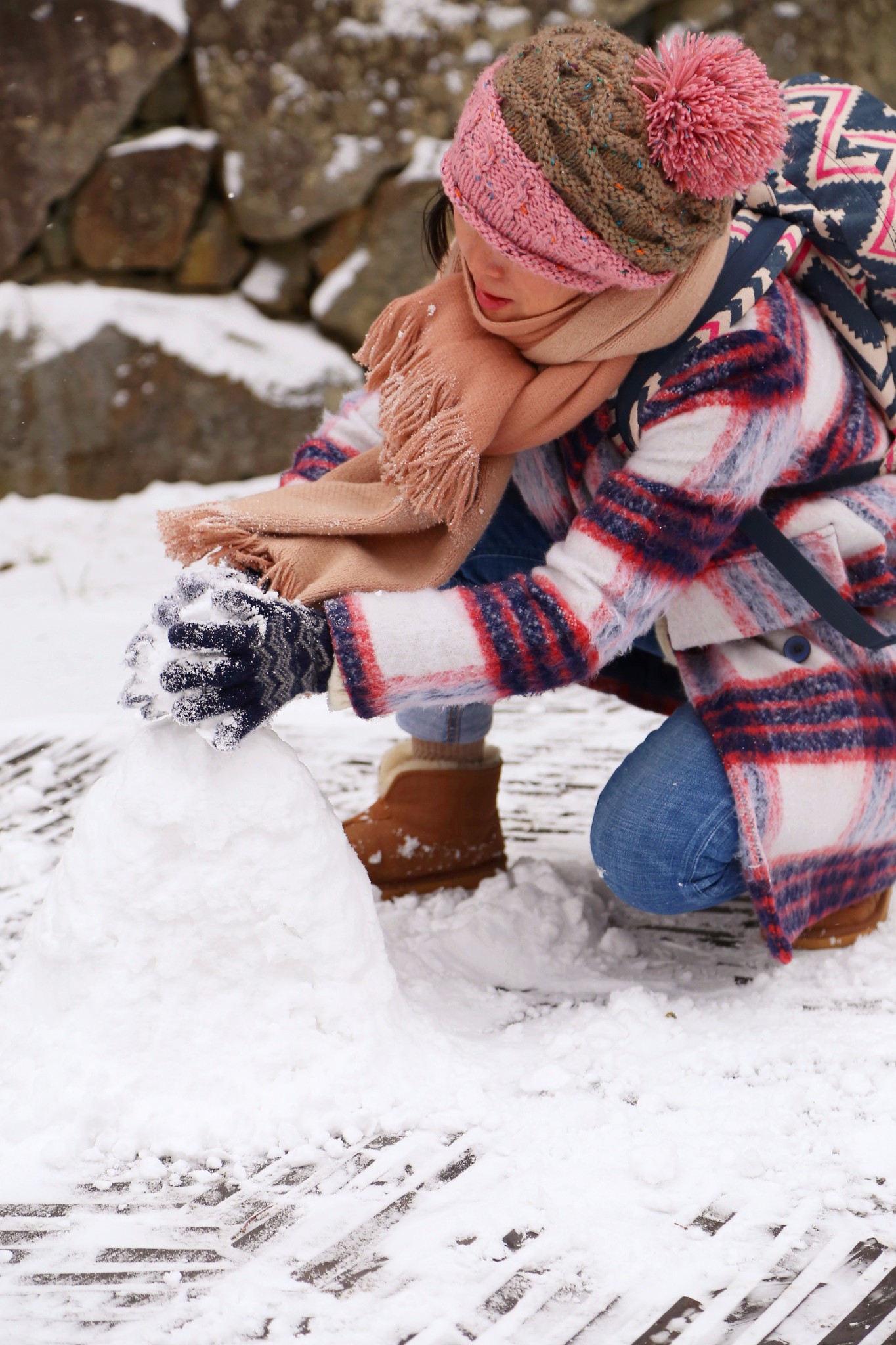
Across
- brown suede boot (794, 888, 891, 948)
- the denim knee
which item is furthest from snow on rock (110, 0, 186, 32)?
brown suede boot (794, 888, 891, 948)

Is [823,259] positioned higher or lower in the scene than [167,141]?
higher

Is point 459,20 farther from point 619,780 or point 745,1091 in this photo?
point 745,1091

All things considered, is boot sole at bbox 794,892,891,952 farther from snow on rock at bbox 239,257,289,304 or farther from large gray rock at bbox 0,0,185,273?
large gray rock at bbox 0,0,185,273

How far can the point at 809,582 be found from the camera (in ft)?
4.83

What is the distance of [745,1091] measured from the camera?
4.44ft

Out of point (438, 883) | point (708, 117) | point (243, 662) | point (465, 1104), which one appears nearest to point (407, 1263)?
point (465, 1104)

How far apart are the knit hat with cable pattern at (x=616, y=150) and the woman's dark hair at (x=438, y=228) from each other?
26 centimetres

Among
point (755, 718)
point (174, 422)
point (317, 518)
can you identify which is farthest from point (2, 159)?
point (755, 718)

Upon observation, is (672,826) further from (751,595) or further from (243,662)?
(243,662)

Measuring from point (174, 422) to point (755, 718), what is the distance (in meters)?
2.76

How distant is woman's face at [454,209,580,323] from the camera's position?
1339 mm

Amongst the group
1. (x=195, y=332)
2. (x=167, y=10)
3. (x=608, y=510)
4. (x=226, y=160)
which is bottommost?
(x=195, y=332)

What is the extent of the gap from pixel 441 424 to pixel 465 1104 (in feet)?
2.39

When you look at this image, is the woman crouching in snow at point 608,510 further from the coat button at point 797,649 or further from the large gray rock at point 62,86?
the large gray rock at point 62,86
